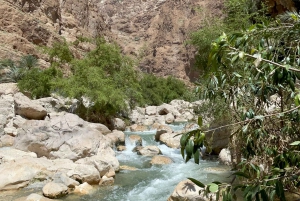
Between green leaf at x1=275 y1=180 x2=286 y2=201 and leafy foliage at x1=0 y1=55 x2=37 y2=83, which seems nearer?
green leaf at x1=275 y1=180 x2=286 y2=201

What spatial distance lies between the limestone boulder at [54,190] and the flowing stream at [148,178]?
0.52 feet

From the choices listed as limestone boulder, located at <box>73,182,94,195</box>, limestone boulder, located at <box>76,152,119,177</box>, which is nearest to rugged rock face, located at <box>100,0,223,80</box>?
limestone boulder, located at <box>76,152,119,177</box>

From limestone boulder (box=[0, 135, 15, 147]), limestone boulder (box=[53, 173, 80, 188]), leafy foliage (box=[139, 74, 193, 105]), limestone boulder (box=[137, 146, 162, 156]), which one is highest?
leafy foliage (box=[139, 74, 193, 105])

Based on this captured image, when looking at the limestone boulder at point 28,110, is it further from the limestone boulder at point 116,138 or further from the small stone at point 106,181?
the small stone at point 106,181

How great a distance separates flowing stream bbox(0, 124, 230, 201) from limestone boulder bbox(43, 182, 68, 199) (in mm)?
157

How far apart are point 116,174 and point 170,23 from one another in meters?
56.2

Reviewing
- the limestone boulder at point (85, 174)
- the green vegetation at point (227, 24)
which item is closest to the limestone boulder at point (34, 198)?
the limestone boulder at point (85, 174)

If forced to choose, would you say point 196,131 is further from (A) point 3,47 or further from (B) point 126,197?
(A) point 3,47

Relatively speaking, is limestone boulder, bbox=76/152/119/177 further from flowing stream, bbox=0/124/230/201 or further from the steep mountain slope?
the steep mountain slope

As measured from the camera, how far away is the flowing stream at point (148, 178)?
6.65m

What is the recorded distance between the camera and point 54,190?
628cm

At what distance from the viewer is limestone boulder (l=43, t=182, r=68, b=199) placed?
6223mm

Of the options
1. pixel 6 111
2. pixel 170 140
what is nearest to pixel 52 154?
pixel 6 111

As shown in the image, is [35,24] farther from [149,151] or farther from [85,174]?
[85,174]
